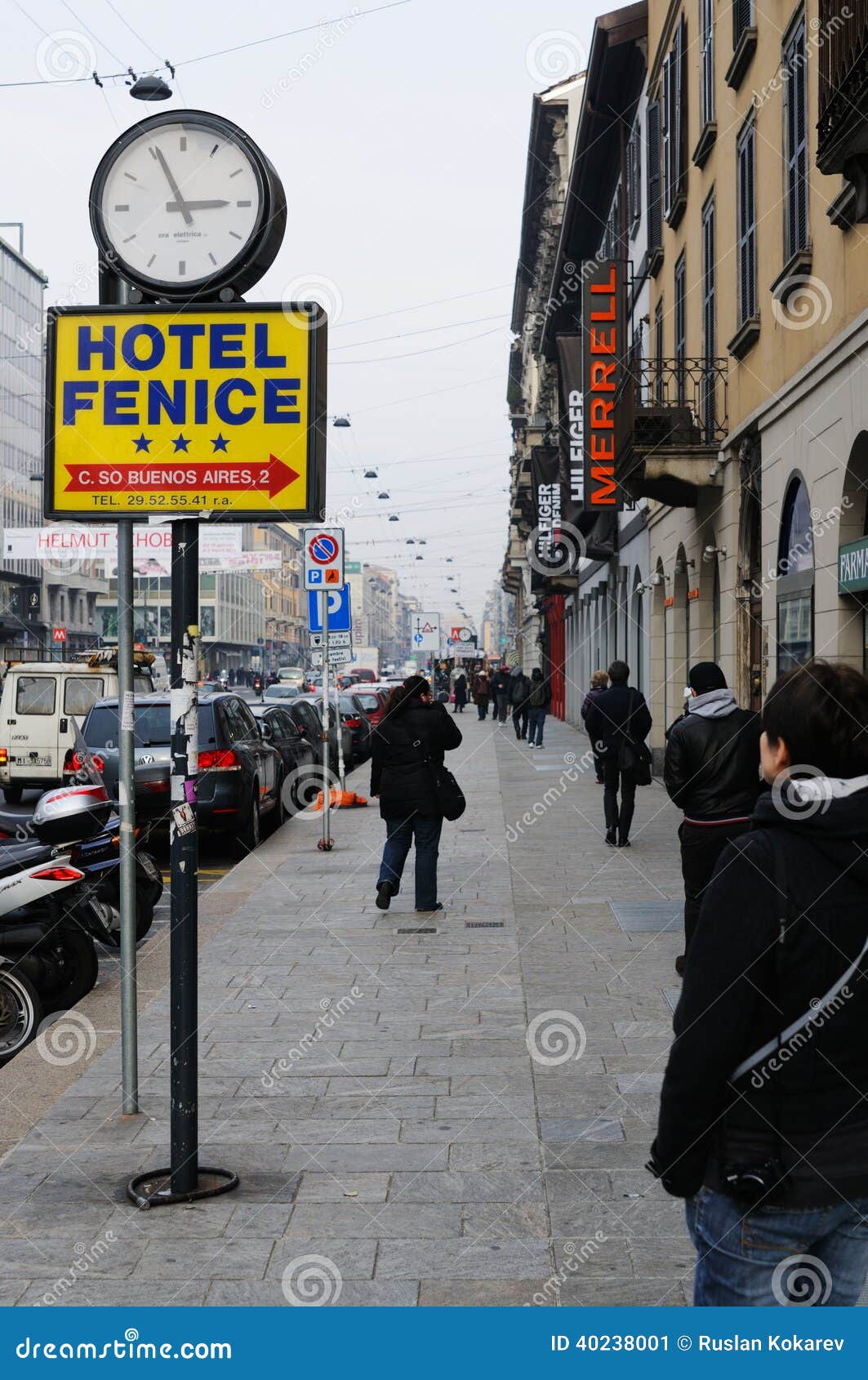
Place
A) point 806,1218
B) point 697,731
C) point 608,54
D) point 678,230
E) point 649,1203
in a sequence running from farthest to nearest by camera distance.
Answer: point 608,54, point 678,230, point 697,731, point 649,1203, point 806,1218

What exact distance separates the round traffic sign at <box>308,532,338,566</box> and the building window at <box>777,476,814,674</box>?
474 cm

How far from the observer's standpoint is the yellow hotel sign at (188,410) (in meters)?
4.98

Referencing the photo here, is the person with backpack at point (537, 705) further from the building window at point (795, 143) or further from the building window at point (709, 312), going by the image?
the building window at point (795, 143)

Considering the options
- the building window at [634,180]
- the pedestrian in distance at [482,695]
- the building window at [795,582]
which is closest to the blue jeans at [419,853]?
the building window at [795,582]

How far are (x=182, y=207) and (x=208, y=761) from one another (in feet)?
36.3

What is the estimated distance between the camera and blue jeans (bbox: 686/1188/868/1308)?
2635mm

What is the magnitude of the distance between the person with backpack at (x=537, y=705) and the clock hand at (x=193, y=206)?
87.2 ft

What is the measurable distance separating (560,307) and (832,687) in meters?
38.1

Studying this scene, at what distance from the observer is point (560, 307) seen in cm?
3944

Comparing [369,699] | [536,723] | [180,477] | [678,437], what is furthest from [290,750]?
[180,477]

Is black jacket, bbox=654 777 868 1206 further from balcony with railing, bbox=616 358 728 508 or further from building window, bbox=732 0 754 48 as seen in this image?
balcony with railing, bbox=616 358 728 508

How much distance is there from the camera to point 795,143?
1324 centimetres
